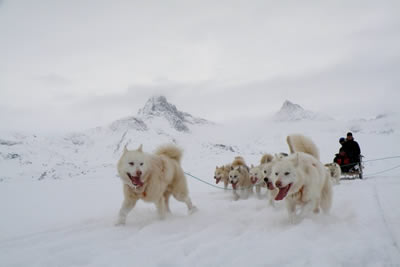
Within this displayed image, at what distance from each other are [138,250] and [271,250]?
4.38 feet

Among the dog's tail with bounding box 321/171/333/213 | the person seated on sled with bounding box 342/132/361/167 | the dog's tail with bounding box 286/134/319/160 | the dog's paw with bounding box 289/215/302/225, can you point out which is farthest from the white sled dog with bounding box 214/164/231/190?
the dog's paw with bounding box 289/215/302/225

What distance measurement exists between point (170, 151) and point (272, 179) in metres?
2.20

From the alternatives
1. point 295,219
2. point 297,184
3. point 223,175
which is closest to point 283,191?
point 297,184

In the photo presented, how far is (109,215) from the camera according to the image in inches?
193

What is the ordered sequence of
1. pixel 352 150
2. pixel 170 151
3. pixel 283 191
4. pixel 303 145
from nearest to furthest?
pixel 283 191
pixel 303 145
pixel 170 151
pixel 352 150

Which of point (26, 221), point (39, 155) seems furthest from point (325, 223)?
point (39, 155)

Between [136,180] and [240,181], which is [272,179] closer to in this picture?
[136,180]

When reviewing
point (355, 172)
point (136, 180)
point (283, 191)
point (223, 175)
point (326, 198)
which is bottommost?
point (355, 172)

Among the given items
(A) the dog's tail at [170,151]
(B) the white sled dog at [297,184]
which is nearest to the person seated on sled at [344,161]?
(B) the white sled dog at [297,184]

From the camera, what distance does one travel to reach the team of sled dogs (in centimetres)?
352

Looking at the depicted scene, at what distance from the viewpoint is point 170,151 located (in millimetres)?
5227

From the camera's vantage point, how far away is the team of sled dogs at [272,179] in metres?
3.52

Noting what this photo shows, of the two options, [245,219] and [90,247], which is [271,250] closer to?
[245,219]

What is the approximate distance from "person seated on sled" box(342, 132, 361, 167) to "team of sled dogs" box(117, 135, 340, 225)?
17.7ft
